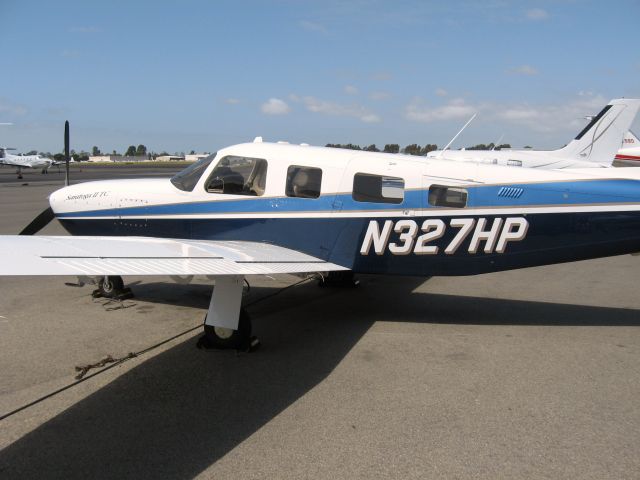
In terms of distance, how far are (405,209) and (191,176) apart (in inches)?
113

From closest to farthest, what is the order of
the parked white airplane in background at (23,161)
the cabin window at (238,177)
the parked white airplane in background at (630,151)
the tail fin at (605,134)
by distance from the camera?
the cabin window at (238,177) < the tail fin at (605,134) < the parked white airplane in background at (630,151) < the parked white airplane in background at (23,161)

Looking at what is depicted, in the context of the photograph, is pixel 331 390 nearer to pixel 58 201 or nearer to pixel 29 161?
pixel 58 201

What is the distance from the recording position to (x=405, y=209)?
595 cm

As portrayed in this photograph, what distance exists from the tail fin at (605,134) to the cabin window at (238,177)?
2064 centimetres

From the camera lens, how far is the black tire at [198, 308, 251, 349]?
5496 millimetres

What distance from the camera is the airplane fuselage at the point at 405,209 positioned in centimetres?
585

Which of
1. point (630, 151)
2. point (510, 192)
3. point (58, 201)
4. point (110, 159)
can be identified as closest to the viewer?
point (510, 192)

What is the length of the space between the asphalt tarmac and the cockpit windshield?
5.86 ft

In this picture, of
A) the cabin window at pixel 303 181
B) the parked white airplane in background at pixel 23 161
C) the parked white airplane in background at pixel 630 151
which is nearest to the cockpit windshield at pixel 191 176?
the cabin window at pixel 303 181

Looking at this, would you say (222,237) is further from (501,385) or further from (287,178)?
(501,385)

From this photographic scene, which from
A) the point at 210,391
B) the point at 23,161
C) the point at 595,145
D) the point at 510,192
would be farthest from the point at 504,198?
the point at 23,161

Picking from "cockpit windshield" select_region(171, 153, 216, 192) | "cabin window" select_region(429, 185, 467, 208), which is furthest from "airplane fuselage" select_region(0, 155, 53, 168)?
"cabin window" select_region(429, 185, 467, 208)

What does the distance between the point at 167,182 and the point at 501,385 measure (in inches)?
191

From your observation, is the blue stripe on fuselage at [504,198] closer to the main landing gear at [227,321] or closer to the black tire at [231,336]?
the main landing gear at [227,321]
